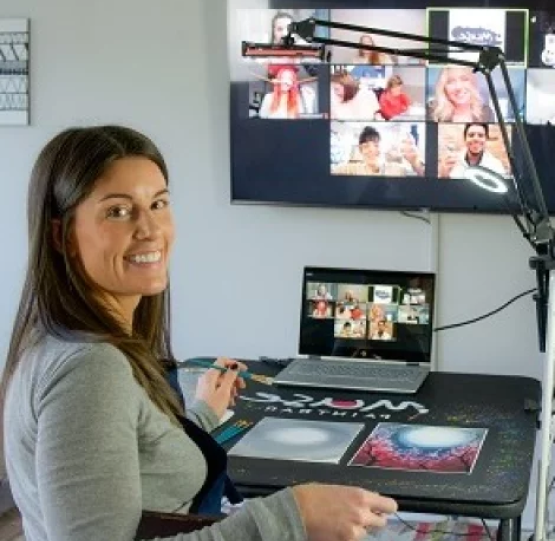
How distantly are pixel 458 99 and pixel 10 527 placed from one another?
1.87m

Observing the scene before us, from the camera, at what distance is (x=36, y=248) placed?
1.23 m

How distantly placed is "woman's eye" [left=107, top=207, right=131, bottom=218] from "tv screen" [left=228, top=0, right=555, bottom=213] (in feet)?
5.79

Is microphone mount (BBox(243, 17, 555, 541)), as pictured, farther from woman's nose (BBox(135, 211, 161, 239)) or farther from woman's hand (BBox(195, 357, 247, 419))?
woman's nose (BBox(135, 211, 161, 239))

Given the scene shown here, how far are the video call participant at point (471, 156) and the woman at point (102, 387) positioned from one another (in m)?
1.80

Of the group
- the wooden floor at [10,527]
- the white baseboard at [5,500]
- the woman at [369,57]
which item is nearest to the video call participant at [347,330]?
the woman at [369,57]

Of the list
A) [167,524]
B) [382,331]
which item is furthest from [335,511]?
[382,331]

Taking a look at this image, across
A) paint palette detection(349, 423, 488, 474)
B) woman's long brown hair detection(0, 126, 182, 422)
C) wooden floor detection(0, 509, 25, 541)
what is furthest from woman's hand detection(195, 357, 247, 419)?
wooden floor detection(0, 509, 25, 541)

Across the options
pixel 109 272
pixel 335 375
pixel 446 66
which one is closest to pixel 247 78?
pixel 446 66

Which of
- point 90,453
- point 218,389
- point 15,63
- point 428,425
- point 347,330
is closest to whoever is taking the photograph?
point 90,453

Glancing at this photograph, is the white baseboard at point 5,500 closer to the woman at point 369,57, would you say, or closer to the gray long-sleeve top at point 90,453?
the woman at point 369,57

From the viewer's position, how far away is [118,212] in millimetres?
1226

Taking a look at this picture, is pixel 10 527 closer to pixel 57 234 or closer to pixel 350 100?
pixel 350 100

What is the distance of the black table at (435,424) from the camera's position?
5.63 feet

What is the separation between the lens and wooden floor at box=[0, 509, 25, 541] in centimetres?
319
